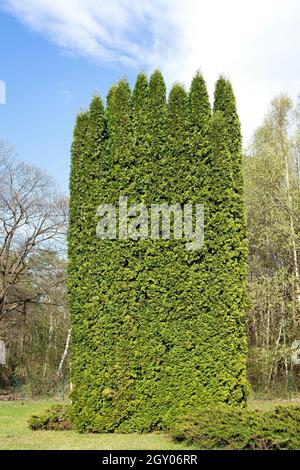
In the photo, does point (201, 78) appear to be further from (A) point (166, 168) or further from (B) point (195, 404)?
(B) point (195, 404)

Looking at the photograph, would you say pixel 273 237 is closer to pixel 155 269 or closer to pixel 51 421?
pixel 155 269

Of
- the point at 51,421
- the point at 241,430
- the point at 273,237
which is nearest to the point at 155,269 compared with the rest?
the point at 241,430

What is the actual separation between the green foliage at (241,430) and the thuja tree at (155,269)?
1.01 meters

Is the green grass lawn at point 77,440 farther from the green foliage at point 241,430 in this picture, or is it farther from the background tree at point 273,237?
the background tree at point 273,237

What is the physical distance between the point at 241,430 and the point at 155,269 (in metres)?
3.37

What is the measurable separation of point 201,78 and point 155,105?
1193mm

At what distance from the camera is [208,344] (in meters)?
8.99

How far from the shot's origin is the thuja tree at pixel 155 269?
889 centimetres

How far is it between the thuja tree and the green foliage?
1012 mm

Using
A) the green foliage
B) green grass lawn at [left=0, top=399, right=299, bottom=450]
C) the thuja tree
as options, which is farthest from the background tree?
green grass lawn at [left=0, top=399, right=299, bottom=450]

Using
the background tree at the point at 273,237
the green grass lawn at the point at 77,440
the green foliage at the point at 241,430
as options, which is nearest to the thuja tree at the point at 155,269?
the green grass lawn at the point at 77,440

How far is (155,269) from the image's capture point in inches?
364

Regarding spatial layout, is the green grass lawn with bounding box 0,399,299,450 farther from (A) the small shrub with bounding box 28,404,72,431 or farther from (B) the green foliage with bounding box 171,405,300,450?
(B) the green foliage with bounding box 171,405,300,450

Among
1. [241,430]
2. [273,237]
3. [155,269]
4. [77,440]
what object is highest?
[273,237]
